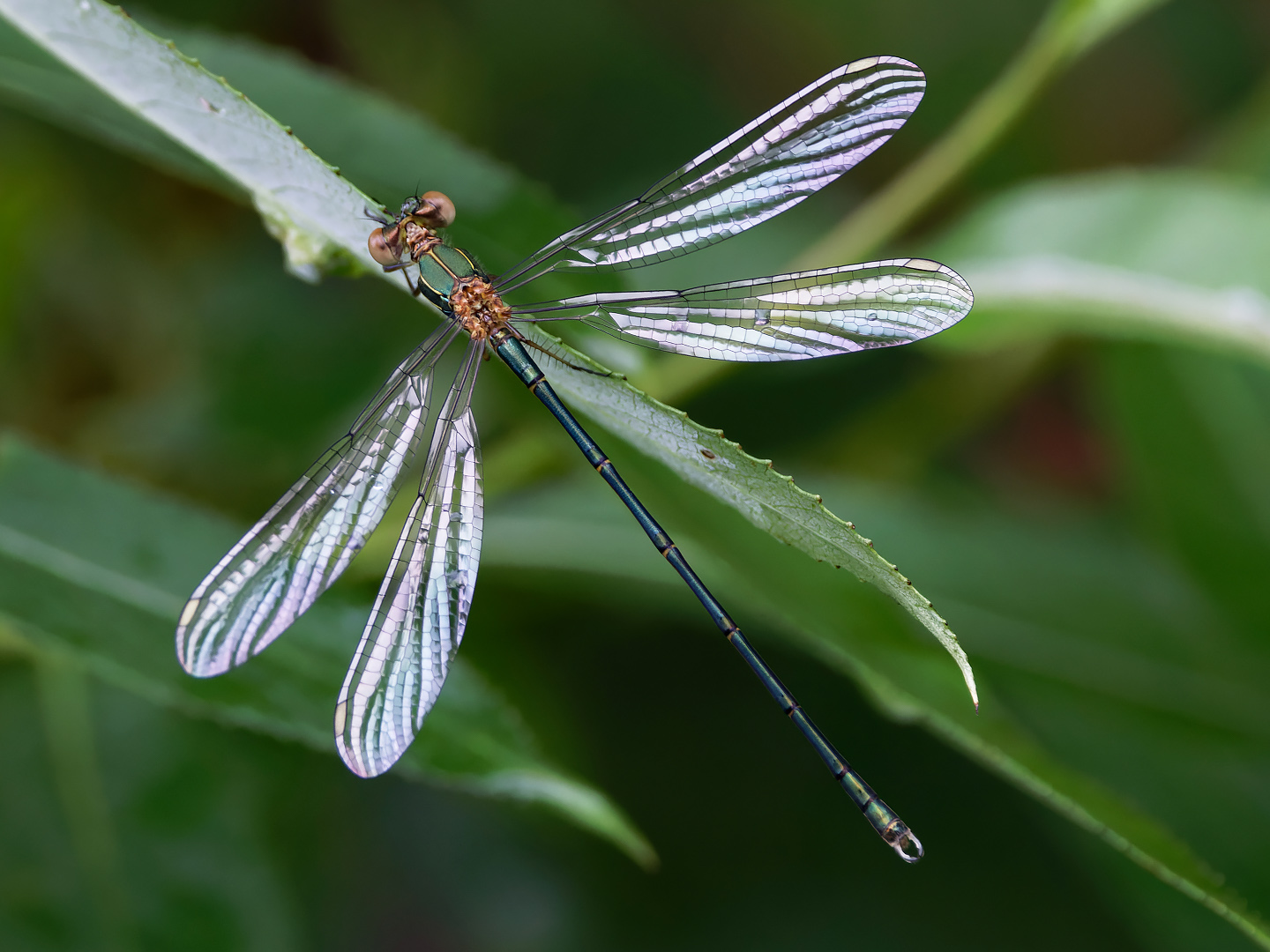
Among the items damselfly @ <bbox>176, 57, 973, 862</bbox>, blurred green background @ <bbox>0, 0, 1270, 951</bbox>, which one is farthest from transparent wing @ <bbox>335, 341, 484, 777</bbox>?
blurred green background @ <bbox>0, 0, 1270, 951</bbox>

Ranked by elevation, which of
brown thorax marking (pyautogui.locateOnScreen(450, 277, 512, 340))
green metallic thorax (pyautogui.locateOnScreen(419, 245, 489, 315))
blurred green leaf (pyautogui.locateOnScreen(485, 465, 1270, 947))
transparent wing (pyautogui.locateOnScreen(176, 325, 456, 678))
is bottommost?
blurred green leaf (pyautogui.locateOnScreen(485, 465, 1270, 947))

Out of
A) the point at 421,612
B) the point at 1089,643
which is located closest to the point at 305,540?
the point at 421,612

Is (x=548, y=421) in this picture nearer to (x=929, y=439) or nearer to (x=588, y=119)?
(x=929, y=439)

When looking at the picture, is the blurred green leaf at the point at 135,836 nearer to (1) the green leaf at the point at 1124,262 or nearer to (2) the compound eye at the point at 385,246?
(2) the compound eye at the point at 385,246

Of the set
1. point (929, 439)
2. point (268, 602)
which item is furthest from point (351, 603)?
point (929, 439)

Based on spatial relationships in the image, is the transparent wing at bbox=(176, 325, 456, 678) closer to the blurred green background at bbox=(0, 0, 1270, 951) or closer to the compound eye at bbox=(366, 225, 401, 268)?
the blurred green background at bbox=(0, 0, 1270, 951)

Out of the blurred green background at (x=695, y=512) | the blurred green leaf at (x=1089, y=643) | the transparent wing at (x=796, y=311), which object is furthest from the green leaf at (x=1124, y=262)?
the blurred green leaf at (x=1089, y=643)
